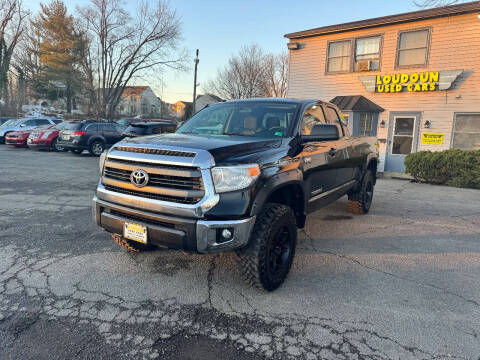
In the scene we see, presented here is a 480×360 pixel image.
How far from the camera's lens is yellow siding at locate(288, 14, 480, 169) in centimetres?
1105

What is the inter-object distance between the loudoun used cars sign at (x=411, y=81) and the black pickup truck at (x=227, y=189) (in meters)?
9.78

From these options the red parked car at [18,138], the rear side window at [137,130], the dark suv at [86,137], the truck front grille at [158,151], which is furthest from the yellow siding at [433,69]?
the red parked car at [18,138]

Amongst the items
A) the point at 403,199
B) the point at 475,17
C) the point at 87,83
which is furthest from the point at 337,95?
the point at 87,83

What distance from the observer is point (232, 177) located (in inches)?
108

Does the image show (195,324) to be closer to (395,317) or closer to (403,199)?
(395,317)

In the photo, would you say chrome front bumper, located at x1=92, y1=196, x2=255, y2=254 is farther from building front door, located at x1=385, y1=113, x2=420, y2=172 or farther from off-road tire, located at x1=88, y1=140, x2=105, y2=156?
off-road tire, located at x1=88, y1=140, x2=105, y2=156

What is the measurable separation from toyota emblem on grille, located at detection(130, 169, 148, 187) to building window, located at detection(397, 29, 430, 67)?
40.1 ft

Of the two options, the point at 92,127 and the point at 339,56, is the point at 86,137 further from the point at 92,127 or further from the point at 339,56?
the point at 339,56

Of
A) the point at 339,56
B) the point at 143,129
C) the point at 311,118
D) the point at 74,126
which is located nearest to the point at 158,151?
the point at 311,118

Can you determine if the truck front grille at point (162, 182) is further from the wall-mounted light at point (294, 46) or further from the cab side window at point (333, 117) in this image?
the wall-mounted light at point (294, 46)

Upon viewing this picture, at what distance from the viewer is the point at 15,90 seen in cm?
4544

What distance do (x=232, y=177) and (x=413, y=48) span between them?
1217 cm

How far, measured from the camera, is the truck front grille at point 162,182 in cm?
274

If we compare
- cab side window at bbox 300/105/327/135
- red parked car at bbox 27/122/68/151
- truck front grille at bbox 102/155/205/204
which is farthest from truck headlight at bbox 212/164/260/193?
red parked car at bbox 27/122/68/151
